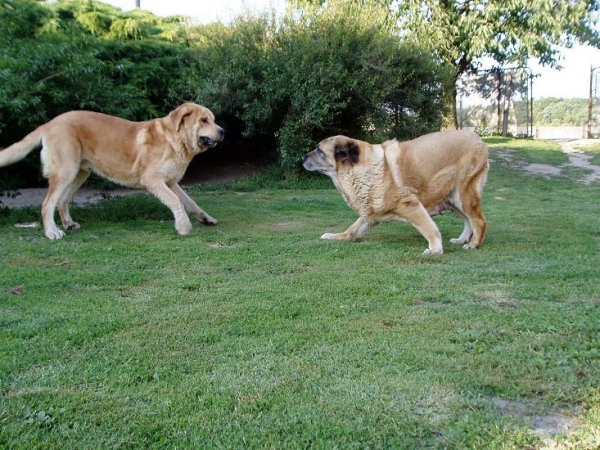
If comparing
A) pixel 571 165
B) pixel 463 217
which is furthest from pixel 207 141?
pixel 571 165

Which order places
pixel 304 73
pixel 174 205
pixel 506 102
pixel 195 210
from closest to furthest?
1. pixel 174 205
2. pixel 195 210
3. pixel 304 73
4. pixel 506 102

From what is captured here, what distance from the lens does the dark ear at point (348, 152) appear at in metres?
6.78

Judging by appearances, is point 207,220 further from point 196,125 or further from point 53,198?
point 53,198

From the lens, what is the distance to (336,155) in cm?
685

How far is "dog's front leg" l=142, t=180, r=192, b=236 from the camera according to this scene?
759 centimetres

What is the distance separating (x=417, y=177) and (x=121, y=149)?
414 centimetres

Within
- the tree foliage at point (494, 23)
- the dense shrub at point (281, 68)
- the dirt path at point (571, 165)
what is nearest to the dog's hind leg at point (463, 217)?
the dense shrub at point (281, 68)

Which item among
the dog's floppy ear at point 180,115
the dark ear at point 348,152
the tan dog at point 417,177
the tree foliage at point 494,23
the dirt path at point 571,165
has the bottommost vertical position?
the dirt path at point 571,165

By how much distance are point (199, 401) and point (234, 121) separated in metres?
14.1

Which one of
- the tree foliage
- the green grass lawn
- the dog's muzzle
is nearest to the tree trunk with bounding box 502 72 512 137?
the tree foliage

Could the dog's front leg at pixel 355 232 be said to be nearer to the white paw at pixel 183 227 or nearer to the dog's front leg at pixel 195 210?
the white paw at pixel 183 227

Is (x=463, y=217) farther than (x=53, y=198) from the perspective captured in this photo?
No

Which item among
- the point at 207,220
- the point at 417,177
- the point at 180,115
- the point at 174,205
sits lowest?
the point at 207,220

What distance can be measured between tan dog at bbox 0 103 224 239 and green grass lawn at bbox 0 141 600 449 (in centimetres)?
99
